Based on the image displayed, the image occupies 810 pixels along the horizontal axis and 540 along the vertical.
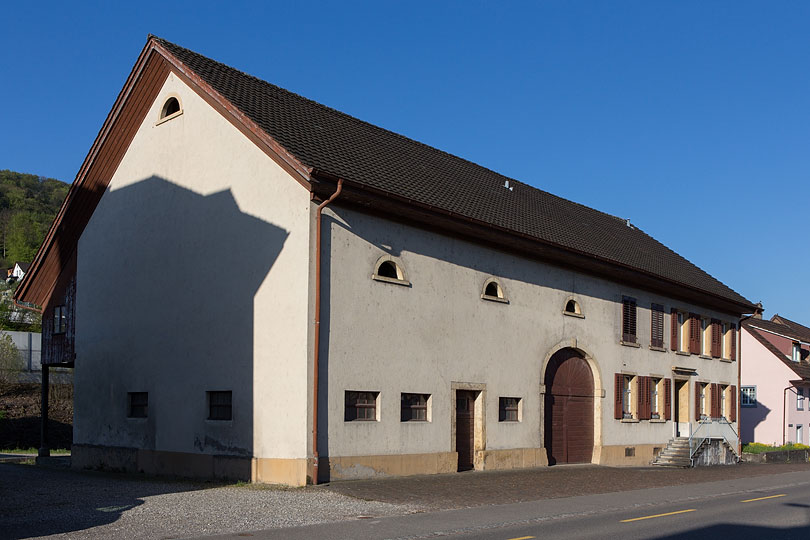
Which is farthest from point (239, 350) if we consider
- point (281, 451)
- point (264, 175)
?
point (264, 175)

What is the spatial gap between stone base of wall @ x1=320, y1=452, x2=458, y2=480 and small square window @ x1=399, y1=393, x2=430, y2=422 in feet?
2.85

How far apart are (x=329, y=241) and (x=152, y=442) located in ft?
24.6

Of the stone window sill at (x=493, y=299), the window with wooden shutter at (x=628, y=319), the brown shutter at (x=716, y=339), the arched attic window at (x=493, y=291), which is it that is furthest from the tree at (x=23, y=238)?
the stone window sill at (x=493, y=299)

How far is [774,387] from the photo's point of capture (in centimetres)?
5153

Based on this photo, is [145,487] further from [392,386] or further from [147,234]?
[147,234]

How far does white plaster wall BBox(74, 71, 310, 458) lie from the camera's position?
1819 centimetres

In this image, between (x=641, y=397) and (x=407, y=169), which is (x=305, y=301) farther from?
(x=641, y=397)

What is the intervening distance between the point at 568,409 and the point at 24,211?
336 feet

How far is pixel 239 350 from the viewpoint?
62.8ft

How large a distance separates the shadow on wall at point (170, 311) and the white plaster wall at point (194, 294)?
1.3 inches

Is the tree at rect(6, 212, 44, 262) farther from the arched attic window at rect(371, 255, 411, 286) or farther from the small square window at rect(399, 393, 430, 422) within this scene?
the small square window at rect(399, 393, 430, 422)

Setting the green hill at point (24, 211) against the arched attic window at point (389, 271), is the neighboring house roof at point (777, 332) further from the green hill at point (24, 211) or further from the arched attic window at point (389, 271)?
the green hill at point (24, 211)

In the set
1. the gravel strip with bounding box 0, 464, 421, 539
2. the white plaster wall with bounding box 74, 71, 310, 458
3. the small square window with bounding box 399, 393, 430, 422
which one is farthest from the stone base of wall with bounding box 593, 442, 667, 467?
the gravel strip with bounding box 0, 464, 421, 539

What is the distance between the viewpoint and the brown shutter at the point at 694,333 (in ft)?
109
